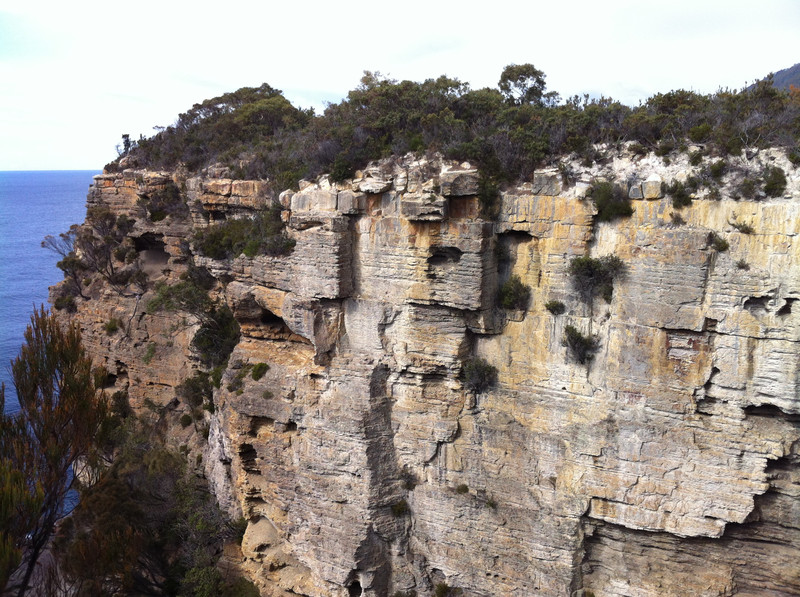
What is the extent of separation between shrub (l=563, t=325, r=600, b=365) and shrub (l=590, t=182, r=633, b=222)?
3.00m

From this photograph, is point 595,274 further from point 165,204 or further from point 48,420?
point 165,204

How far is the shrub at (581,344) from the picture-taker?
52.0ft

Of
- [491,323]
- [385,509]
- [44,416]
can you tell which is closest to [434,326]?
[491,323]

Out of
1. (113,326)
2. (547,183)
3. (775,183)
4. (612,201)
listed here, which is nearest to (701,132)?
(775,183)

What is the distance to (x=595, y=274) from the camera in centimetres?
1545

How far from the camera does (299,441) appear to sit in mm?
19781

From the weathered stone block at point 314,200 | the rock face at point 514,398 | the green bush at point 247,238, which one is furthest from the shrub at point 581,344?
the green bush at point 247,238

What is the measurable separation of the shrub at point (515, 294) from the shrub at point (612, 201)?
279 centimetres

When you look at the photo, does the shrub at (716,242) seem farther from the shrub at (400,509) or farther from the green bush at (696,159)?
the shrub at (400,509)

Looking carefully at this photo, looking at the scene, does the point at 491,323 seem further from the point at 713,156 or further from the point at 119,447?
the point at 119,447

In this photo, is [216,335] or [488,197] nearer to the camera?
[488,197]

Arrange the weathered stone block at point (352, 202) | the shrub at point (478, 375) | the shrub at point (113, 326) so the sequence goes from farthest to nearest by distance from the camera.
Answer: the shrub at point (113, 326), the weathered stone block at point (352, 202), the shrub at point (478, 375)

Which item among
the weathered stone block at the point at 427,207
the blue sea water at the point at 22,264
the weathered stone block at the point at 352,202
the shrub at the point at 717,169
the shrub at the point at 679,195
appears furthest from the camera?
the blue sea water at the point at 22,264

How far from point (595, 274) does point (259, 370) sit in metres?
11.2
